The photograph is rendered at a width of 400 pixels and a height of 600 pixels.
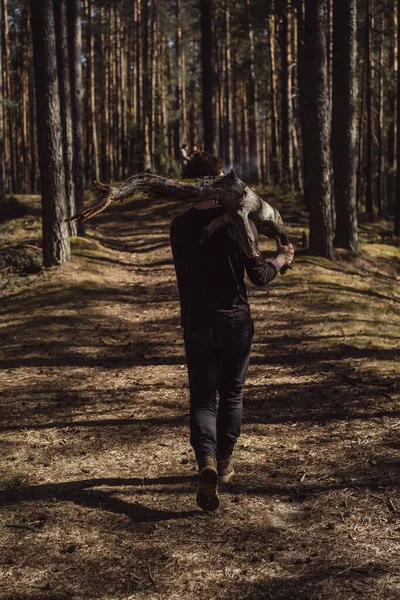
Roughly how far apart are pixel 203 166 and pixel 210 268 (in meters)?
Result: 0.71

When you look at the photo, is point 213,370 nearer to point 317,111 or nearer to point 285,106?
point 317,111

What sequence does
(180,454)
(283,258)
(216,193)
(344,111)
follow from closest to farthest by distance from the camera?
(216,193) < (283,258) < (180,454) < (344,111)

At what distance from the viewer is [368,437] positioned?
6.30 m

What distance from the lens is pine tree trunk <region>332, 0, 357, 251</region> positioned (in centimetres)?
1557

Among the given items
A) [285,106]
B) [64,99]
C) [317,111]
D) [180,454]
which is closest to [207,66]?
[285,106]

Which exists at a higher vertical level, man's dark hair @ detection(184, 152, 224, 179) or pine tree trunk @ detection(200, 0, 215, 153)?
pine tree trunk @ detection(200, 0, 215, 153)

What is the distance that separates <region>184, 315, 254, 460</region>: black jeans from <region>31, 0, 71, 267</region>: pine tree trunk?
9.96 metres

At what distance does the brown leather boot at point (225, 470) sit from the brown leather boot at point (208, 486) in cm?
58

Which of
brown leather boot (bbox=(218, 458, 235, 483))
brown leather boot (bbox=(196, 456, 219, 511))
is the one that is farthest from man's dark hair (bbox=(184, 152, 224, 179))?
brown leather boot (bbox=(218, 458, 235, 483))

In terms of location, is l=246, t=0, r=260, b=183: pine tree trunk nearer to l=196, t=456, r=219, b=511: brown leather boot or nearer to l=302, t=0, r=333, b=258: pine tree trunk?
l=302, t=0, r=333, b=258: pine tree trunk

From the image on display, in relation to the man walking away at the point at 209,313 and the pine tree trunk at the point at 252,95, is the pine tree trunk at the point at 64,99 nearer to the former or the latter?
the pine tree trunk at the point at 252,95

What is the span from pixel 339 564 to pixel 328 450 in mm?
2015

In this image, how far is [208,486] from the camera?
4621 mm

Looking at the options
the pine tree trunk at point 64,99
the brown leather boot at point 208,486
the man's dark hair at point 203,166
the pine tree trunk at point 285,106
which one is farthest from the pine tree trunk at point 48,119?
the pine tree trunk at point 285,106
